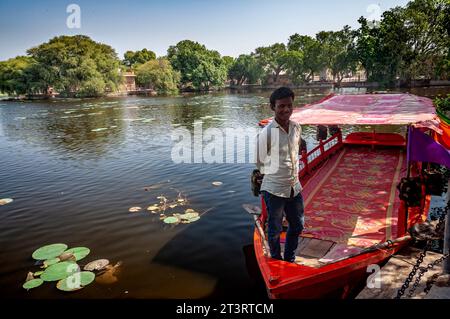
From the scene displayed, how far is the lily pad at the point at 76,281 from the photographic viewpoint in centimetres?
531

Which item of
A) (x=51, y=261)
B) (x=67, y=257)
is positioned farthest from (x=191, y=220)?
(x=51, y=261)

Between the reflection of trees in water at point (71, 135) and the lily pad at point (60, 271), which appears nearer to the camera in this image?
the lily pad at point (60, 271)

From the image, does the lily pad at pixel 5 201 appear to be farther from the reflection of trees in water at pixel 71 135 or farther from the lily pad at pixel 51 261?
the reflection of trees in water at pixel 71 135

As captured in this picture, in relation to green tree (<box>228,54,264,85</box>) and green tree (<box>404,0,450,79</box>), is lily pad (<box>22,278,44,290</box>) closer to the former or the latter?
green tree (<box>404,0,450,79</box>)

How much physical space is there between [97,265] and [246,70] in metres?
88.0

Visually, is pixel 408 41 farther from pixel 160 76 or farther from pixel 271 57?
pixel 160 76

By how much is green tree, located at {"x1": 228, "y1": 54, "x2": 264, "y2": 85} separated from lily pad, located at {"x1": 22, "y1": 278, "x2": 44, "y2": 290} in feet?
280

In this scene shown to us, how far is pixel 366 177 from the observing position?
8555 millimetres

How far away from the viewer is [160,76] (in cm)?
7181

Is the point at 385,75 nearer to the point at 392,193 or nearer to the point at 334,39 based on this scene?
the point at 334,39

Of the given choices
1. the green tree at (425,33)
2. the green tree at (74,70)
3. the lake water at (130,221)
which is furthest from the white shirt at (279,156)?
the green tree at (74,70)

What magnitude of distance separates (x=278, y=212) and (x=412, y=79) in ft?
211

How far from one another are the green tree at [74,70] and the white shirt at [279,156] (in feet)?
202
